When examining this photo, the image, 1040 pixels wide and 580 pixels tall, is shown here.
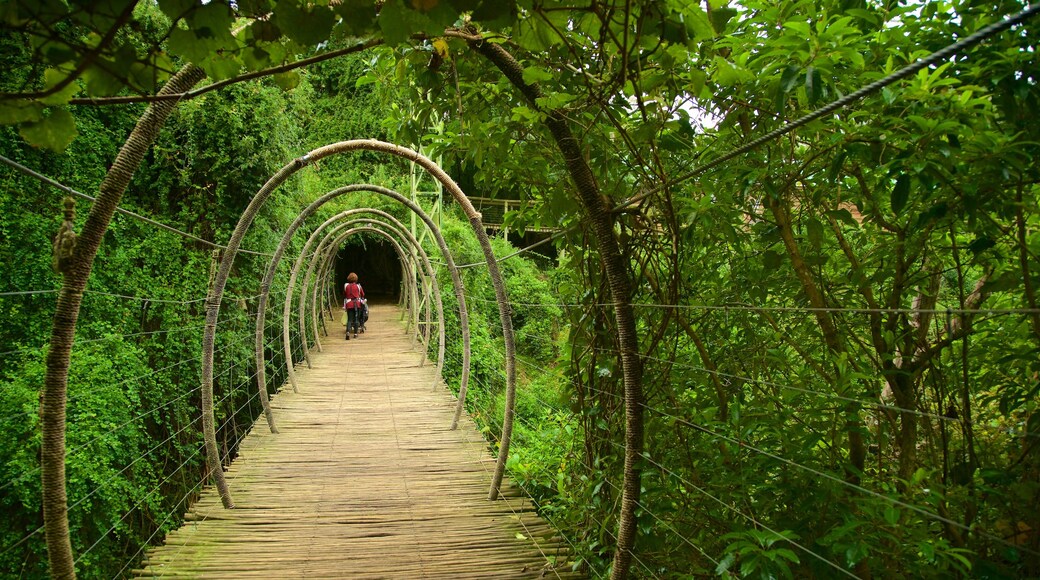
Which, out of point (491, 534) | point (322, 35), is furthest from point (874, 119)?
point (491, 534)

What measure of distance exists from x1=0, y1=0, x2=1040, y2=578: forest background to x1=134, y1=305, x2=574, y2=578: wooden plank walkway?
321mm

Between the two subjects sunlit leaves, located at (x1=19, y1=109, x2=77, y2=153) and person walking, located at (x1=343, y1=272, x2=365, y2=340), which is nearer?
sunlit leaves, located at (x1=19, y1=109, x2=77, y2=153)

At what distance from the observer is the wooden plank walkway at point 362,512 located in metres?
2.44

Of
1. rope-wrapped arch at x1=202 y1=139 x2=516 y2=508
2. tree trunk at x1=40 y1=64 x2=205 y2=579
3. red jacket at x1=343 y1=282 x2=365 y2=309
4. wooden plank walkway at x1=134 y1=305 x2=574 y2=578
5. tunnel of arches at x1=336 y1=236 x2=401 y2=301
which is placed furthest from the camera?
tunnel of arches at x1=336 y1=236 x2=401 y2=301

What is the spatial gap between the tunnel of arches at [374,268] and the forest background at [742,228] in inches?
772

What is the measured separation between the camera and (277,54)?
3.96 feet

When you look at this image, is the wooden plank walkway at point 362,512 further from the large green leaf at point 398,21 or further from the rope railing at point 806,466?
the large green leaf at point 398,21

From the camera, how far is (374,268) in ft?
74.7

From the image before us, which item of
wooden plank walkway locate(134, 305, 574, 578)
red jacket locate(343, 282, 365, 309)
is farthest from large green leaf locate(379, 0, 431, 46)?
red jacket locate(343, 282, 365, 309)

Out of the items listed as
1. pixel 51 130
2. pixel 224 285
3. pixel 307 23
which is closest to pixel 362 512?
pixel 224 285

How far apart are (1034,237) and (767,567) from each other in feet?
3.53

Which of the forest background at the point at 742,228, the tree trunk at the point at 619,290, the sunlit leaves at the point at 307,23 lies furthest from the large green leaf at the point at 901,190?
the sunlit leaves at the point at 307,23

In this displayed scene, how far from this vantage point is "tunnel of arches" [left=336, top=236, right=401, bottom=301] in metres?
21.8

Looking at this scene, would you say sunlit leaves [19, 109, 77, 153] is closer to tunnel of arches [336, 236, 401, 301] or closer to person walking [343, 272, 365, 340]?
person walking [343, 272, 365, 340]
